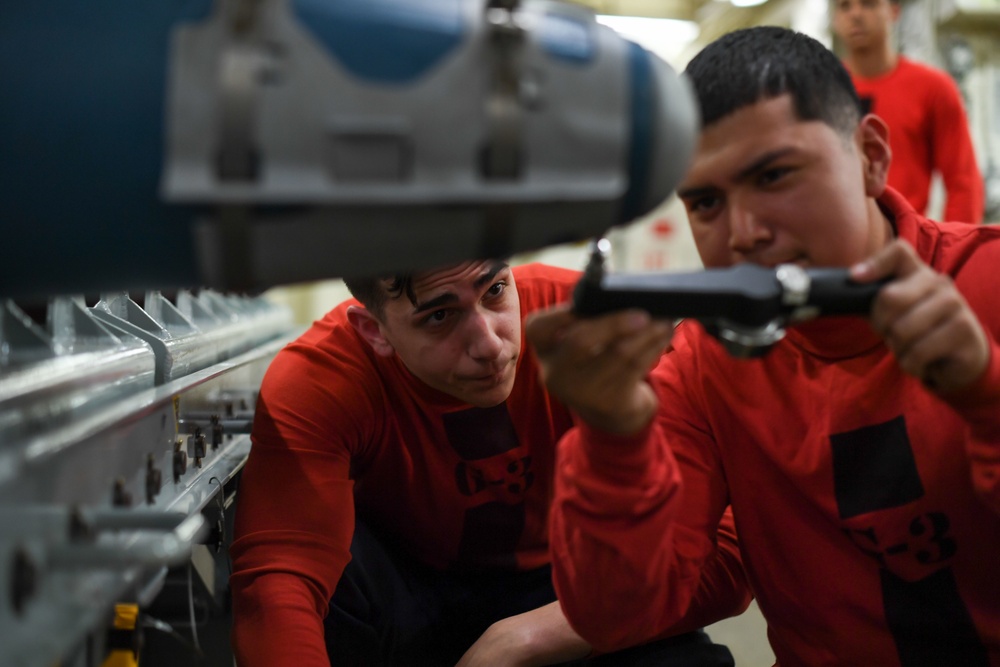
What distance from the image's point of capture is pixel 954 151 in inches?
86.0

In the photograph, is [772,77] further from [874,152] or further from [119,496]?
[119,496]

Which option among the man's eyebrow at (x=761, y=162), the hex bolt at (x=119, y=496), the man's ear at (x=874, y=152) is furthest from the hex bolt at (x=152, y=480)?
the man's ear at (x=874, y=152)

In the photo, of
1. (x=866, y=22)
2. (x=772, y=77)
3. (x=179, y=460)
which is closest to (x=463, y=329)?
(x=179, y=460)

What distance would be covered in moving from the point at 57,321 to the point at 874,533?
0.80 metres

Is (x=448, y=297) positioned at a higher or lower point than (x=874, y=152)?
lower

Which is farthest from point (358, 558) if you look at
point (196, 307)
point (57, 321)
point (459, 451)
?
point (57, 321)

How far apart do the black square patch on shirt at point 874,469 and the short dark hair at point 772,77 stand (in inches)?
11.9

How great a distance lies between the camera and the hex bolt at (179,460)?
83cm

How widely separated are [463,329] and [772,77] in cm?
53

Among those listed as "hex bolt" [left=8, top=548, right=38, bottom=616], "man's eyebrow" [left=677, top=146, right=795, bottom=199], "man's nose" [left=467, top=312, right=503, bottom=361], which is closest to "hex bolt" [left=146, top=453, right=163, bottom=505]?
"hex bolt" [left=8, top=548, right=38, bottom=616]

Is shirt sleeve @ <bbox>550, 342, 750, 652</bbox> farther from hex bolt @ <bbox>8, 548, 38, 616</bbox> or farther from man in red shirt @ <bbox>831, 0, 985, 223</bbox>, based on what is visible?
man in red shirt @ <bbox>831, 0, 985, 223</bbox>

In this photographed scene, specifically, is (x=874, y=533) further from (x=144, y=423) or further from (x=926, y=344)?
(x=144, y=423)

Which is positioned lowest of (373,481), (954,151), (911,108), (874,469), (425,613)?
(425,613)

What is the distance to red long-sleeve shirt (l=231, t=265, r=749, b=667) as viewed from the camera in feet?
3.30
